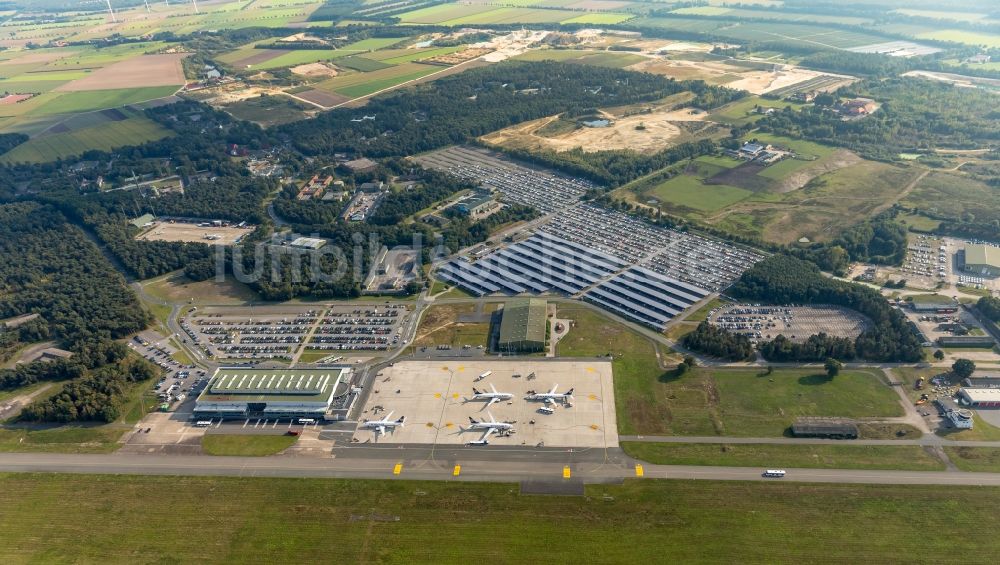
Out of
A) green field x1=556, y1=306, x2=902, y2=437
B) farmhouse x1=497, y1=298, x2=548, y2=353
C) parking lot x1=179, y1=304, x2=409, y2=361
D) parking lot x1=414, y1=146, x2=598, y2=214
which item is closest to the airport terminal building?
parking lot x1=179, y1=304, x2=409, y2=361

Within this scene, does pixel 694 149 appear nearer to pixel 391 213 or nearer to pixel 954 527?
pixel 391 213

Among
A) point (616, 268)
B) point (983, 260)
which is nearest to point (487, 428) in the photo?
point (616, 268)

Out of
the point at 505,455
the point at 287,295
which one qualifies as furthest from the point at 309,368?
the point at 505,455

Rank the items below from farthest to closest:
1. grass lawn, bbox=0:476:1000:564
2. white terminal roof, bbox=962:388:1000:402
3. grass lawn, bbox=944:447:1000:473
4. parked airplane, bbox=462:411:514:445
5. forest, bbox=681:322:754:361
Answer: forest, bbox=681:322:754:361 < white terminal roof, bbox=962:388:1000:402 < parked airplane, bbox=462:411:514:445 < grass lawn, bbox=944:447:1000:473 < grass lawn, bbox=0:476:1000:564

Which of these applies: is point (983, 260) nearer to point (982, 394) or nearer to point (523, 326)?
point (982, 394)

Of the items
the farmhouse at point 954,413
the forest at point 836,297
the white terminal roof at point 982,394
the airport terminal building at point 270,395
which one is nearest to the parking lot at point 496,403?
the airport terminal building at point 270,395

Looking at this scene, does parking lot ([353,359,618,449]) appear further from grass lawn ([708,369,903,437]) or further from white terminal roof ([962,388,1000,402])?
white terminal roof ([962,388,1000,402])

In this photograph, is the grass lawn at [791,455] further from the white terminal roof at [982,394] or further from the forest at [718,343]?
the forest at [718,343]
